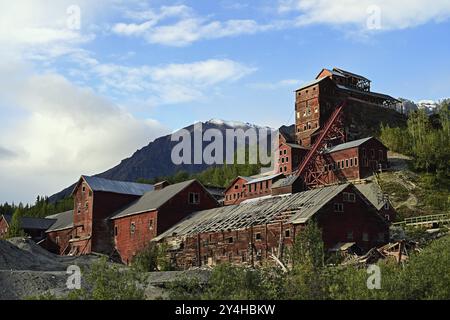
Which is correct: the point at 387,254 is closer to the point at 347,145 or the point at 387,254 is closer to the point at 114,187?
the point at 347,145

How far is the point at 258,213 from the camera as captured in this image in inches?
2032

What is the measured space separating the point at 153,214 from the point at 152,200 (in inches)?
179

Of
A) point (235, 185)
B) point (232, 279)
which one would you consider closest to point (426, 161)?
point (235, 185)

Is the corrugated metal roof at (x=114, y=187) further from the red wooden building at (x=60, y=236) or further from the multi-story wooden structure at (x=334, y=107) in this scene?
the multi-story wooden structure at (x=334, y=107)

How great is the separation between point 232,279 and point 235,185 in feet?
192

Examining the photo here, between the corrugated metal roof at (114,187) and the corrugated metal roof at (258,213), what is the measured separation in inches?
504

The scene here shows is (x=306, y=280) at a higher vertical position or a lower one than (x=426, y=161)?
lower

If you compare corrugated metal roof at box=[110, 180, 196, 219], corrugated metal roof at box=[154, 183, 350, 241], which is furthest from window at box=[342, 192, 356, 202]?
corrugated metal roof at box=[110, 180, 196, 219]

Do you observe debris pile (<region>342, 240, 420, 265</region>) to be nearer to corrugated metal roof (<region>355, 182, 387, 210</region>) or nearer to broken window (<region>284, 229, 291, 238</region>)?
broken window (<region>284, 229, 291, 238</region>)

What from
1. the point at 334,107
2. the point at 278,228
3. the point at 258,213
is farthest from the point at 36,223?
the point at 278,228

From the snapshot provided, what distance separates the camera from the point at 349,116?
8844 cm

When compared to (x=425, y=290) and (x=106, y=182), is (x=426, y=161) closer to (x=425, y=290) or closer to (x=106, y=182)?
(x=106, y=182)

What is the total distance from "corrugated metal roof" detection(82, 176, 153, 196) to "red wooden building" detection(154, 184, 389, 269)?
1777 cm

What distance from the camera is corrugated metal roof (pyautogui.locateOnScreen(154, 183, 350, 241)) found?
4756 cm
